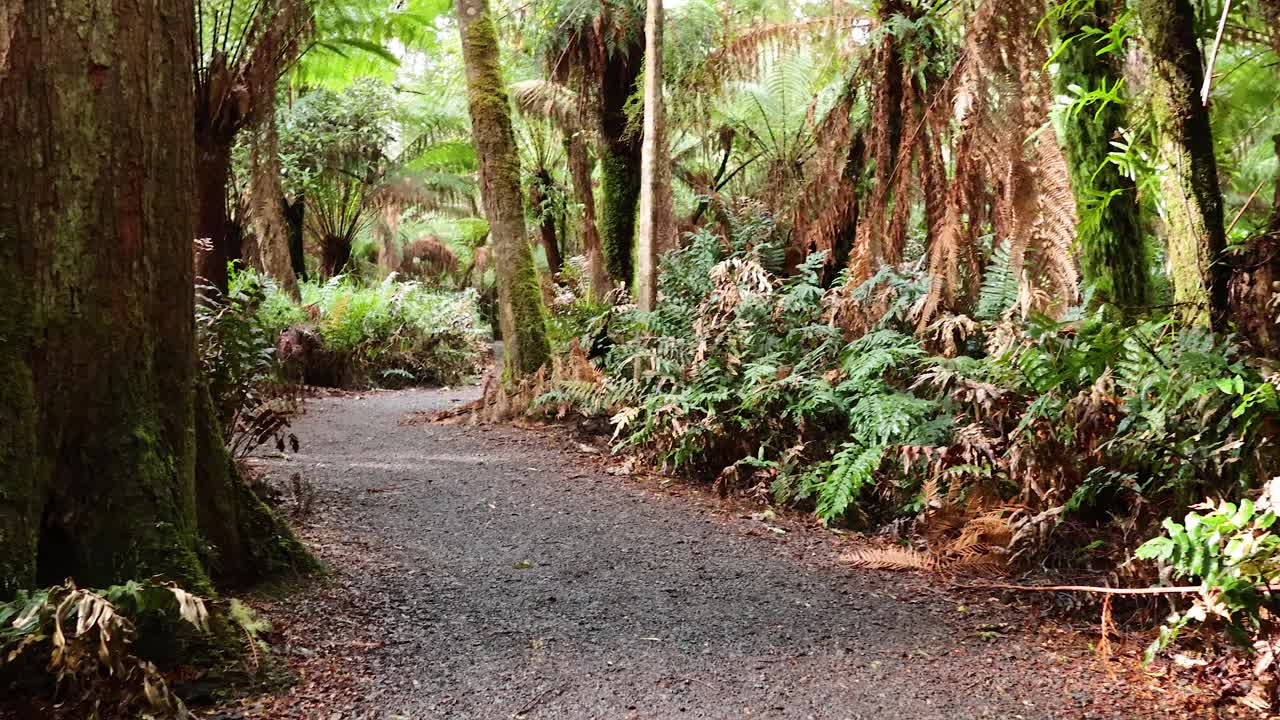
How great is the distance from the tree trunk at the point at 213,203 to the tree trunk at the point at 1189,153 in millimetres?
7168

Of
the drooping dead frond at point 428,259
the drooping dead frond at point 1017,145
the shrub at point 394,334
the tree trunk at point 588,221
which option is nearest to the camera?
the drooping dead frond at point 1017,145

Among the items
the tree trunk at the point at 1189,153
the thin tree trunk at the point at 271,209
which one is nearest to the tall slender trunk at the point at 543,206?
the thin tree trunk at the point at 271,209

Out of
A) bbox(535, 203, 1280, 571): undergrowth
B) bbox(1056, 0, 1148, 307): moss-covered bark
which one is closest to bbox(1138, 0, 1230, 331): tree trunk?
bbox(535, 203, 1280, 571): undergrowth

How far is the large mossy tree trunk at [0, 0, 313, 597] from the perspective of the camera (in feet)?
6.64

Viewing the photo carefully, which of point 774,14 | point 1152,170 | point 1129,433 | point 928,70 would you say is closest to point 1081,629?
point 1129,433

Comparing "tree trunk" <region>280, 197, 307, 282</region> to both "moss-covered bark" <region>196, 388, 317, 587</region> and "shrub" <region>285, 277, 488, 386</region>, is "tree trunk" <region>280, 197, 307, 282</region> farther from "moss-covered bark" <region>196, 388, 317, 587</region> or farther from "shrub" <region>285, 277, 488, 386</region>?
"moss-covered bark" <region>196, 388, 317, 587</region>

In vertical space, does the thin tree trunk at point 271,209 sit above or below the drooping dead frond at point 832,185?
above

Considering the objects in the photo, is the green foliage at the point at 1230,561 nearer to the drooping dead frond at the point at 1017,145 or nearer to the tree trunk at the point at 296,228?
the drooping dead frond at the point at 1017,145

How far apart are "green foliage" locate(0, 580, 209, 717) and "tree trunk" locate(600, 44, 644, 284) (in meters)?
6.66

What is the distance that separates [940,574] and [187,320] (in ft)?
8.91

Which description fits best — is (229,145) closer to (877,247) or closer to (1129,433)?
(877,247)

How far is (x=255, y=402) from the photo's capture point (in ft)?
13.4

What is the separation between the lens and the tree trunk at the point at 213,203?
301 inches

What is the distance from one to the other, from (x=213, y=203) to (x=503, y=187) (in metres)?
3.22
